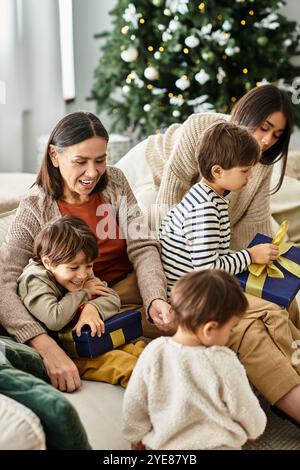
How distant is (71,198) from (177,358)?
2.45 feet

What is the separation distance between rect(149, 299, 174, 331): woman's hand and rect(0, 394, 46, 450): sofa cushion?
0.60 metres

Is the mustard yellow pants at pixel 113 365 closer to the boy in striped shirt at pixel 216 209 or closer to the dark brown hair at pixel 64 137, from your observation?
the boy in striped shirt at pixel 216 209

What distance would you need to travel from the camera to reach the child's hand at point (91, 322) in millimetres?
1715

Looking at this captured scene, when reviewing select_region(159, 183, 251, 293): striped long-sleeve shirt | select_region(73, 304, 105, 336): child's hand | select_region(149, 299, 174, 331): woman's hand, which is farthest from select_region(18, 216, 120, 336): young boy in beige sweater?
select_region(159, 183, 251, 293): striped long-sleeve shirt

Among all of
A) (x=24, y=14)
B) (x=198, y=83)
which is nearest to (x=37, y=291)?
(x=198, y=83)

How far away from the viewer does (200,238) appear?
1.89 metres

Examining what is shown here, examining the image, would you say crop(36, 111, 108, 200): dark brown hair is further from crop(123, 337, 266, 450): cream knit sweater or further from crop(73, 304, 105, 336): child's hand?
crop(123, 337, 266, 450): cream knit sweater

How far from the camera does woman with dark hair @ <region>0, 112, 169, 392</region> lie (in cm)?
177

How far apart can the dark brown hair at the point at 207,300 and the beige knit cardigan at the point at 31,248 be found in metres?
0.49

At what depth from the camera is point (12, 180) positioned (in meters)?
3.16

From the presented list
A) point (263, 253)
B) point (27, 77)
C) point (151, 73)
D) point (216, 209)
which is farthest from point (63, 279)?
point (27, 77)

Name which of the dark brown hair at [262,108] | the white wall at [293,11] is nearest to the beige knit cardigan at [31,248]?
the dark brown hair at [262,108]

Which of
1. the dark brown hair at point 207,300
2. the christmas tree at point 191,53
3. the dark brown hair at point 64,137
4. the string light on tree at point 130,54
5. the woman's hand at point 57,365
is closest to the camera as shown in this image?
the dark brown hair at point 207,300

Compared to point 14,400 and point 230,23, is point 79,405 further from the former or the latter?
point 230,23
